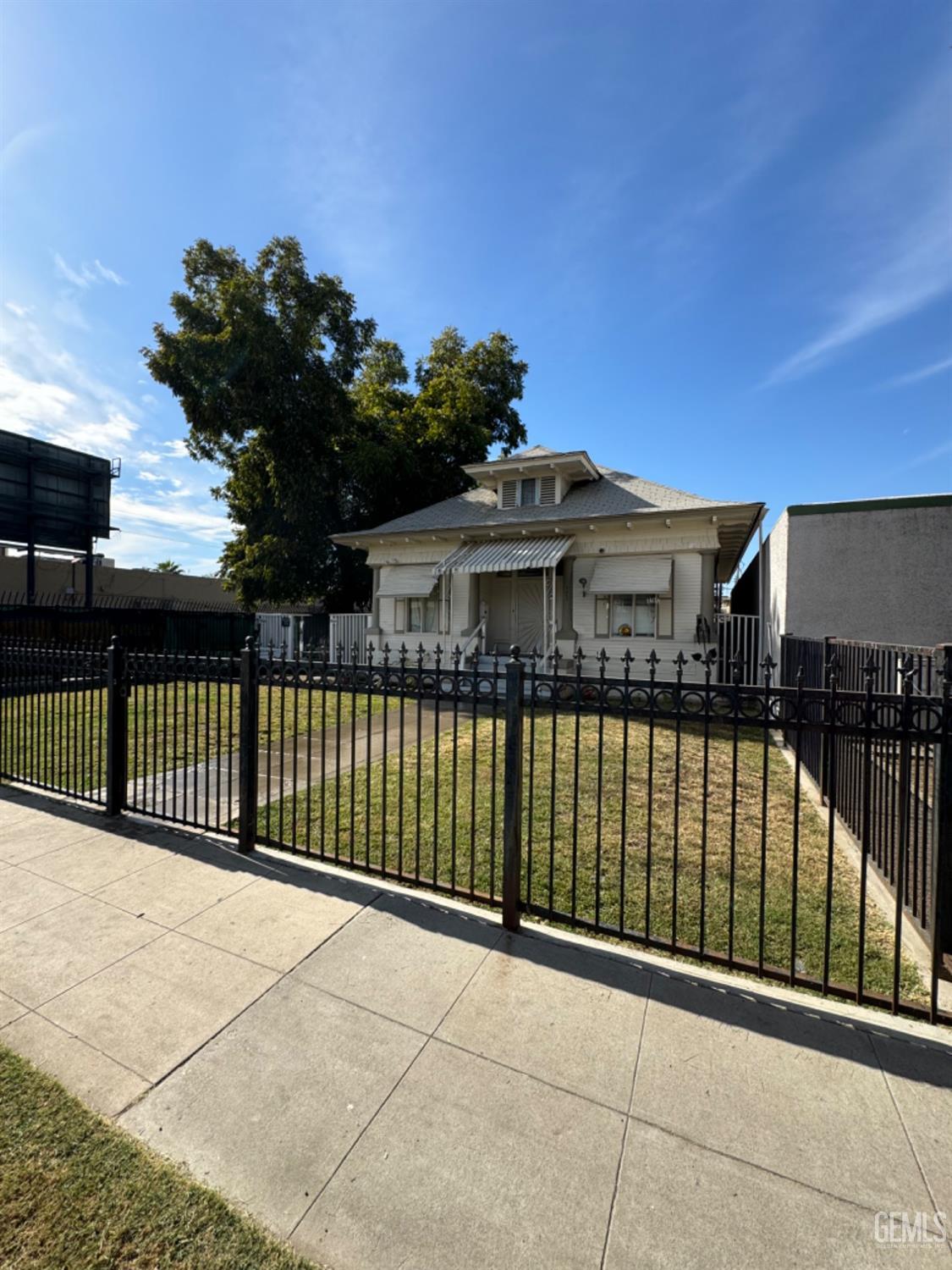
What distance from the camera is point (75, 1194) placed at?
1822mm

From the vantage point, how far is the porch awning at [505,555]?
14125 millimetres

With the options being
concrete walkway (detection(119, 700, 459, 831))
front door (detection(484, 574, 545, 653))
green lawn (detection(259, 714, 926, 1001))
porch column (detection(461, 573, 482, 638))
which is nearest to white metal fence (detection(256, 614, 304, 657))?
porch column (detection(461, 573, 482, 638))

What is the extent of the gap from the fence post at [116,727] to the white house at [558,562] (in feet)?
27.8

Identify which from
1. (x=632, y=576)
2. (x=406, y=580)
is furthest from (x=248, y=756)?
(x=406, y=580)

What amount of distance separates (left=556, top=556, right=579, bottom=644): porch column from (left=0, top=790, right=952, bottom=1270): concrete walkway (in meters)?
11.9

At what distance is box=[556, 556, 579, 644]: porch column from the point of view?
15055 millimetres

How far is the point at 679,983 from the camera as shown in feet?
9.67

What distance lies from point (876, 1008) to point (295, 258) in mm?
24263

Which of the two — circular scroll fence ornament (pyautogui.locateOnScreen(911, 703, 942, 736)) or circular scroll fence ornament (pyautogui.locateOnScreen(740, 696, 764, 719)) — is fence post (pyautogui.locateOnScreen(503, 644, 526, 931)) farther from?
circular scroll fence ornament (pyautogui.locateOnScreen(911, 703, 942, 736))

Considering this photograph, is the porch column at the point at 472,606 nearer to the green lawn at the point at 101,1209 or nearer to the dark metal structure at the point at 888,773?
the dark metal structure at the point at 888,773

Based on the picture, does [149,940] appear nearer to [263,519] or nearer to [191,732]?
[191,732]

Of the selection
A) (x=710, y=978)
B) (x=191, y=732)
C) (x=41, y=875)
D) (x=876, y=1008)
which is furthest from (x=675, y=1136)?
(x=191, y=732)

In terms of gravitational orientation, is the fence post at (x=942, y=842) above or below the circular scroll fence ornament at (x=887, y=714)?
below

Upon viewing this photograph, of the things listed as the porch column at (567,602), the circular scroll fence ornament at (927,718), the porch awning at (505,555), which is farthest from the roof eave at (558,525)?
the circular scroll fence ornament at (927,718)
